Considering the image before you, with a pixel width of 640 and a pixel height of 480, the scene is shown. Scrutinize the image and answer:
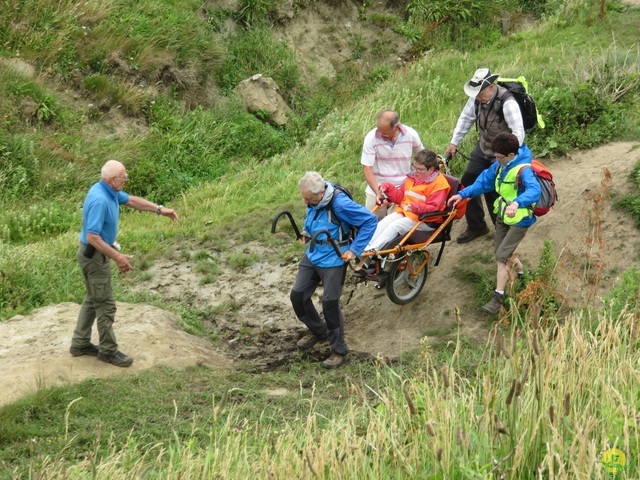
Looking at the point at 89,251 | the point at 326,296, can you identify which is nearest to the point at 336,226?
the point at 326,296

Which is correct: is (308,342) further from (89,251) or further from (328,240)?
(89,251)

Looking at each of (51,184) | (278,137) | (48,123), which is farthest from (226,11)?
(51,184)

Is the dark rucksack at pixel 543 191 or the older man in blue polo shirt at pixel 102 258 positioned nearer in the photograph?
the older man in blue polo shirt at pixel 102 258

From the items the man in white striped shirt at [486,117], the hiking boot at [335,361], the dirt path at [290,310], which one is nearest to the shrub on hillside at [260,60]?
the dirt path at [290,310]

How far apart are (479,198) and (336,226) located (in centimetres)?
248

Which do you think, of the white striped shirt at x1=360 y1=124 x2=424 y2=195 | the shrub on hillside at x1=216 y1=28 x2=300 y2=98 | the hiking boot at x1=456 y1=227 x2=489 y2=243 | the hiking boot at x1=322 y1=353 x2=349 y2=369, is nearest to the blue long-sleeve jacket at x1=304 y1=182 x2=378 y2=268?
the hiking boot at x1=322 y1=353 x2=349 y2=369

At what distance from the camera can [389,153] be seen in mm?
8797

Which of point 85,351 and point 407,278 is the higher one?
point 85,351

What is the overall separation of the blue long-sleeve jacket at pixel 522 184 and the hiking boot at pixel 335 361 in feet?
6.47

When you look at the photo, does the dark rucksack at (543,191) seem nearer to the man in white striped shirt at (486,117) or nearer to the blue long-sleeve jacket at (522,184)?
the blue long-sleeve jacket at (522,184)

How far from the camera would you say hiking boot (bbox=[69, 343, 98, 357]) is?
7633 mm

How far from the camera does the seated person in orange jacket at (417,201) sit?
809 cm

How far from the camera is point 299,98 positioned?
17.3 meters

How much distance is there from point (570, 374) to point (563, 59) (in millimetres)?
11346
